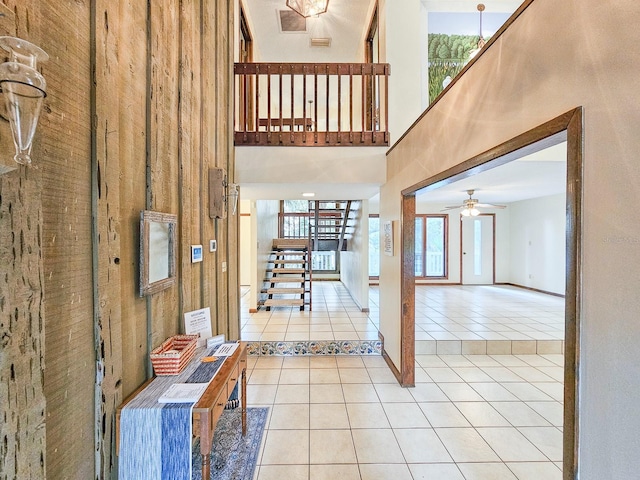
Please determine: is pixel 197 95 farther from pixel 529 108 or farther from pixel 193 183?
pixel 529 108

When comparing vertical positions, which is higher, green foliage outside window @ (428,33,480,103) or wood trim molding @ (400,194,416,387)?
green foliage outside window @ (428,33,480,103)

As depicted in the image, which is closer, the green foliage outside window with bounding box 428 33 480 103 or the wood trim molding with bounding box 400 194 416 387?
the wood trim molding with bounding box 400 194 416 387

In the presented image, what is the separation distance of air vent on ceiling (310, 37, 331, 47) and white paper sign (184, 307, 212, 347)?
5.41m

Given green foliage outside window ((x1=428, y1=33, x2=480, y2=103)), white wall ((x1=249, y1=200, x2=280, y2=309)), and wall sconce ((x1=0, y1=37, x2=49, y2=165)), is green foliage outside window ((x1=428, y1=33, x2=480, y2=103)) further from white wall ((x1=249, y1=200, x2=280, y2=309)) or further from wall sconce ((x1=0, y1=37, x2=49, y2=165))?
wall sconce ((x1=0, y1=37, x2=49, y2=165))

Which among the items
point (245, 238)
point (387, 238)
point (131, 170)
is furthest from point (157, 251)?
point (245, 238)

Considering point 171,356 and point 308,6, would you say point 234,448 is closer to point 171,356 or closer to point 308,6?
point 171,356

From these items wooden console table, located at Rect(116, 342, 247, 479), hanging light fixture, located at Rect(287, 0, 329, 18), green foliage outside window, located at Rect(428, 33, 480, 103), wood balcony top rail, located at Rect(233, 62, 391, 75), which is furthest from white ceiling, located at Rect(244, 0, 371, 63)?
wooden console table, located at Rect(116, 342, 247, 479)

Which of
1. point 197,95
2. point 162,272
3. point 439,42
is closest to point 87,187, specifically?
point 162,272

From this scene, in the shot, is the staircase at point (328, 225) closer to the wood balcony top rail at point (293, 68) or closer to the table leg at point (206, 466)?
the wood balcony top rail at point (293, 68)

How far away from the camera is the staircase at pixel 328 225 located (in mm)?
7261

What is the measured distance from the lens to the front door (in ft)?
25.6

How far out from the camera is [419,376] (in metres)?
3.23

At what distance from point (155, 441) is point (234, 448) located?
1.11 meters

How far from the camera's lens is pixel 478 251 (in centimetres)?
789
